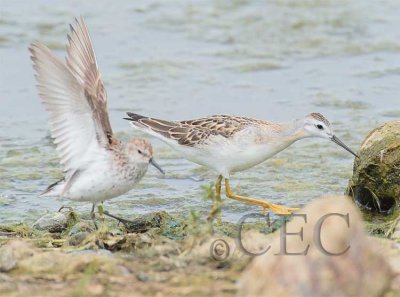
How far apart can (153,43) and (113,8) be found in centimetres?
163

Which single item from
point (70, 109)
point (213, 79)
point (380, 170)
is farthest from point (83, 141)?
point (213, 79)

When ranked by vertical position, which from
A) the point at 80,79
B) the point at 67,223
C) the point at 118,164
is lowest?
the point at 67,223

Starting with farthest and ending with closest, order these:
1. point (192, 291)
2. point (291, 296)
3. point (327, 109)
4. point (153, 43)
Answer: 1. point (153, 43)
2. point (327, 109)
3. point (192, 291)
4. point (291, 296)

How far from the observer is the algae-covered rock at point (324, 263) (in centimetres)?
529

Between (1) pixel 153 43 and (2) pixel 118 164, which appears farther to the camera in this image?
(1) pixel 153 43

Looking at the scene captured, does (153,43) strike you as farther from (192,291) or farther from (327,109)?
(192,291)

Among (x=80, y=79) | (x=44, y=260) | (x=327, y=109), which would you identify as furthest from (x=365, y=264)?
(x=327, y=109)

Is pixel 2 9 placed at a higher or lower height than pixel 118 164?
higher

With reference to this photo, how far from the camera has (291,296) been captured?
17.1 ft

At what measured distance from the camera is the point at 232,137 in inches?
363

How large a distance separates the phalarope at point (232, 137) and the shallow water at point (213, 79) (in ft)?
1.92

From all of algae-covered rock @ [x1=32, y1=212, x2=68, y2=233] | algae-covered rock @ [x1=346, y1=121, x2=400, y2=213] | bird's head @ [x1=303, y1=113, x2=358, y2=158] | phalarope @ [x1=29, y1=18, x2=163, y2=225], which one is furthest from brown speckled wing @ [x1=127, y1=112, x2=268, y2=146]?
phalarope @ [x1=29, y1=18, x2=163, y2=225]

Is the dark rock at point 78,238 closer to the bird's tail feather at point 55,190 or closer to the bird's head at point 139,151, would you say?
the bird's tail feather at point 55,190

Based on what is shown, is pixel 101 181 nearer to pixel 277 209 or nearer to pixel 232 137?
pixel 232 137
